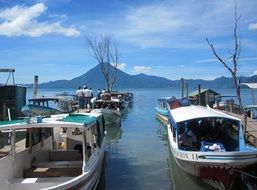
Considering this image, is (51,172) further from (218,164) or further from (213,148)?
(213,148)

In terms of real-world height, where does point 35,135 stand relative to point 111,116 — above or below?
above

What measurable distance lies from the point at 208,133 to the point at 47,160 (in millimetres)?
6421

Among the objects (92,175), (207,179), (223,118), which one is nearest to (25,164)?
(92,175)

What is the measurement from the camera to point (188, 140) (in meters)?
16.5

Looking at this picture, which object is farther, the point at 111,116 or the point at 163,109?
the point at 163,109

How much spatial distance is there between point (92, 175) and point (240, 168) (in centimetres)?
487

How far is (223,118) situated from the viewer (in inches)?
625

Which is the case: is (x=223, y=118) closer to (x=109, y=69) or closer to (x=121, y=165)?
(x=121, y=165)

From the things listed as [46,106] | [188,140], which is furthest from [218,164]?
[46,106]

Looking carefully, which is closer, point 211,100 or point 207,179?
point 207,179

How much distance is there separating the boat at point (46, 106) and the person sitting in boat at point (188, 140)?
43.6 feet

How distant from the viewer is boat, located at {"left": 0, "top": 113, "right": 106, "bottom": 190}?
11.7 meters

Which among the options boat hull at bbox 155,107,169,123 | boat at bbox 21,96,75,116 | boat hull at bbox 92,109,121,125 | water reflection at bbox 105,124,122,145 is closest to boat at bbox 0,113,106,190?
water reflection at bbox 105,124,122,145

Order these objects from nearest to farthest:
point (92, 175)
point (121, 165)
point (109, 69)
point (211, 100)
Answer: point (92, 175) → point (121, 165) → point (211, 100) → point (109, 69)
